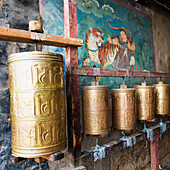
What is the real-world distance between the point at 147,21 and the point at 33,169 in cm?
346

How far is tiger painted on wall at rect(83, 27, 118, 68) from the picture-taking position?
8.32 feet

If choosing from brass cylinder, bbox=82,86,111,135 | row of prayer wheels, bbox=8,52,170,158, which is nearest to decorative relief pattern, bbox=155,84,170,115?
brass cylinder, bbox=82,86,111,135

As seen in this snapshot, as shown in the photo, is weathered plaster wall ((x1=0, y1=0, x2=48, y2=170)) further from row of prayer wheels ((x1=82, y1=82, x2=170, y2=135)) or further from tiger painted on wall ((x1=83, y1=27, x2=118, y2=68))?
tiger painted on wall ((x1=83, y1=27, x2=118, y2=68))

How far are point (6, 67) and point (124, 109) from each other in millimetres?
1430

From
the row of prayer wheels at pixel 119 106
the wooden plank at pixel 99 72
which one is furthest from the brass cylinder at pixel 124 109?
the wooden plank at pixel 99 72

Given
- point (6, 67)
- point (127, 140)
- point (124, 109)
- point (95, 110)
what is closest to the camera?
point (6, 67)

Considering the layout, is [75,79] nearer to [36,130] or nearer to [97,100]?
[97,100]

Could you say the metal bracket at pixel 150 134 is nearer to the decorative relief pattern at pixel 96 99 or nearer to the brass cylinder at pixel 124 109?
the brass cylinder at pixel 124 109

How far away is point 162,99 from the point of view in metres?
2.91

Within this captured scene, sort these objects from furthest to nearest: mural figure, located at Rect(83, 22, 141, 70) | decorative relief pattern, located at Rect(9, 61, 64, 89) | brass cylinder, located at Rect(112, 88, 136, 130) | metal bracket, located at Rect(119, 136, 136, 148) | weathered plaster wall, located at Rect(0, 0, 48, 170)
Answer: mural figure, located at Rect(83, 22, 141, 70)
metal bracket, located at Rect(119, 136, 136, 148)
brass cylinder, located at Rect(112, 88, 136, 130)
weathered plaster wall, located at Rect(0, 0, 48, 170)
decorative relief pattern, located at Rect(9, 61, 64, 89)

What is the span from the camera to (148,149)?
3.72 m

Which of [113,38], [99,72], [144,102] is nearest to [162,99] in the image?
[144,102]

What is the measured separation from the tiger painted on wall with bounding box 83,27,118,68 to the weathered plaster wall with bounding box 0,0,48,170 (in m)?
0.92

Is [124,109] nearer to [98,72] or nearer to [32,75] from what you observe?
[98,72]
